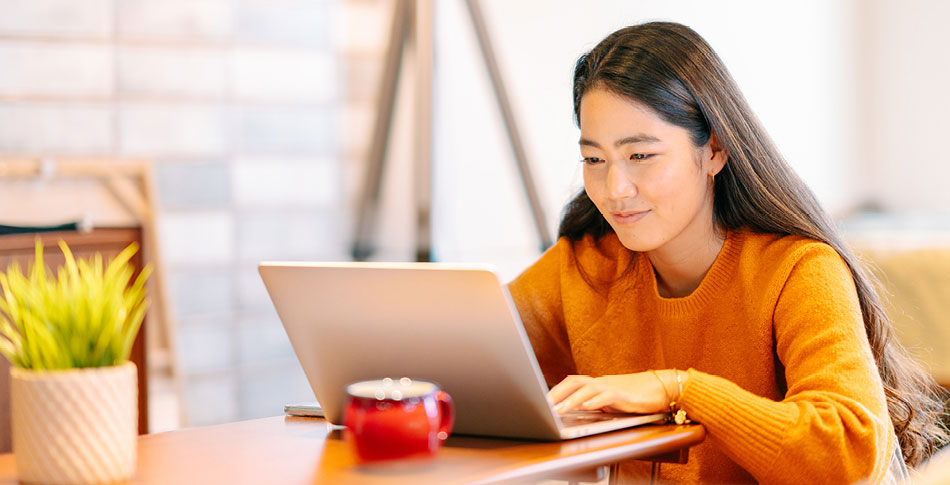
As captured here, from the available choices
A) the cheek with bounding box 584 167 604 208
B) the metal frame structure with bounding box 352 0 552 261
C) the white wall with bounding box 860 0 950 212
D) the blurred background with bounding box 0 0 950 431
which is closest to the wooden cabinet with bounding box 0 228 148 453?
the blurred background with bounding box 0 0 950 431

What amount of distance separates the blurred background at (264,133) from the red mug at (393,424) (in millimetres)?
1310

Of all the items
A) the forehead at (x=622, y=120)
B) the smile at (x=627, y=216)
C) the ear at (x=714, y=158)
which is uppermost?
the forehead at (x=622, y=120)

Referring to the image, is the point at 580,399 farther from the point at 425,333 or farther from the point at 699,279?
the point at 699,279

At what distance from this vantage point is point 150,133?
260cm

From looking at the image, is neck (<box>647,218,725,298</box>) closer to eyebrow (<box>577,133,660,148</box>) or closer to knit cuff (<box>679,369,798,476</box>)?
eyebrow (<box>577,133,660,148</box>)

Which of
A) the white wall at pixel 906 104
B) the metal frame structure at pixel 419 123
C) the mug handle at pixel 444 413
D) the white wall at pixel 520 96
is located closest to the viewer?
the mug handle at pixel 444 413

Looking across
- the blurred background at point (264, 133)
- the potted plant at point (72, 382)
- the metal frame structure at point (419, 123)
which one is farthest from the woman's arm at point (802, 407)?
the metal frame structure at point (419, 123)

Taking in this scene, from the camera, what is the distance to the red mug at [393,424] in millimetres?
944

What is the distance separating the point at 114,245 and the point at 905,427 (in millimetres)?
1588

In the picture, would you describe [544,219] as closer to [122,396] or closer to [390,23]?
[390,23]

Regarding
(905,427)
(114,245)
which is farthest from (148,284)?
(905,427)

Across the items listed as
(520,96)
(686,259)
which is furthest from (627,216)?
(520,96)

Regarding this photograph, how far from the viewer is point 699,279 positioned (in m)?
1.56

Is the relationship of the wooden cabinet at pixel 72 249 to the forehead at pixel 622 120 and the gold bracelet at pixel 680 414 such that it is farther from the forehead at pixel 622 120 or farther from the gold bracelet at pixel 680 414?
the gold bracelet at pixel 680 414
